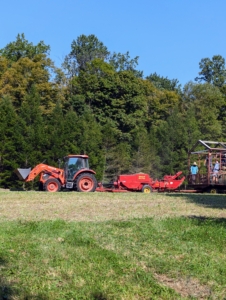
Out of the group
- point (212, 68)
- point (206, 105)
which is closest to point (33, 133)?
point (206, 105)

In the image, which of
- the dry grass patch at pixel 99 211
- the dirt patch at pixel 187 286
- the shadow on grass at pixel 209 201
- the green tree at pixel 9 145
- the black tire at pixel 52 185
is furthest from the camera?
the green tree at pixel 9 145

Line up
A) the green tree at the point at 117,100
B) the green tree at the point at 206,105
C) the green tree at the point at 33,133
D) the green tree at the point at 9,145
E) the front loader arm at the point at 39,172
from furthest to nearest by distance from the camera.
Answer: the green tree at the point at 206,105
the green tree at the point at 117,100
the green tree at the point at 33,133
the green tree at the point at 9,145
the front loader arm at the point at 39,172

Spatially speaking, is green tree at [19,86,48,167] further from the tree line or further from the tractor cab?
the tractor cab

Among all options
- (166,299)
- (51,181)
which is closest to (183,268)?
(166,299)

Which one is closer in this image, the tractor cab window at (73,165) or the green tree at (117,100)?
the tractor cab window at (73,165)

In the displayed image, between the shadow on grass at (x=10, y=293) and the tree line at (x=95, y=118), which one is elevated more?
the tree line at (x=95, y=118)

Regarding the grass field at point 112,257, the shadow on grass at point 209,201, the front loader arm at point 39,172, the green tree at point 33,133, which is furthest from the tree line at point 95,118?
the grass field at point 112,257

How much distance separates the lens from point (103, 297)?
559 centimetres

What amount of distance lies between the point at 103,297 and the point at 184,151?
133 feet

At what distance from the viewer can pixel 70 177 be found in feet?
76.5

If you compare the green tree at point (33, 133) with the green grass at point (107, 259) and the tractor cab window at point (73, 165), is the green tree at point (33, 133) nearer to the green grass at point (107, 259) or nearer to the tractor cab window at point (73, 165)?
the tractor cab window at point (73, 165)

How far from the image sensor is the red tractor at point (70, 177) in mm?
23050

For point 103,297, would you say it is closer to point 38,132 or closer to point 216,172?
point 216,172

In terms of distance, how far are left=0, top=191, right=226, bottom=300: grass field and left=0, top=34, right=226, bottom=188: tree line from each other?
82.4 feet
